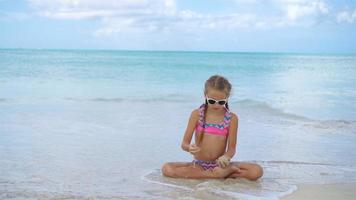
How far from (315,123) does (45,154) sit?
5.02m

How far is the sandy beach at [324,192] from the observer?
458cm

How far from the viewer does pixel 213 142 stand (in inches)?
212

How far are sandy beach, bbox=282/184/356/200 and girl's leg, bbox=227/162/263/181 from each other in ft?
1.29

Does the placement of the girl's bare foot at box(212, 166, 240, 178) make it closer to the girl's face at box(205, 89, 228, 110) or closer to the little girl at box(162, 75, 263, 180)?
the little girl at box(162, 75, 263, 180)

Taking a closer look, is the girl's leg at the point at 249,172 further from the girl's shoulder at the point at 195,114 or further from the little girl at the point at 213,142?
the girl's shoulder at the point at 195,114

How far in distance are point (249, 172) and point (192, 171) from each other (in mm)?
521

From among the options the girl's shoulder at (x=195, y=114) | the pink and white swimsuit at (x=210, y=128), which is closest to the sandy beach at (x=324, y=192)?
the pink and white swimsuit at (x=210, y=128)

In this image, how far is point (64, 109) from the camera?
35.9ft

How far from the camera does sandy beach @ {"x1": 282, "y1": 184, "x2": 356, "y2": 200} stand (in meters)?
4.58

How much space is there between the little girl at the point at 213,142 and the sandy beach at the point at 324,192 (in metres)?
0.49

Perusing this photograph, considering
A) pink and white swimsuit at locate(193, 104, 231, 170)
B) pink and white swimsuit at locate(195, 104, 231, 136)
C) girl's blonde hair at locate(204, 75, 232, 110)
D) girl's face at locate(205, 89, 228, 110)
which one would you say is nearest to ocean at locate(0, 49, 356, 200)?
pink and white swimsuit at locate(193, 104, 231, 170)

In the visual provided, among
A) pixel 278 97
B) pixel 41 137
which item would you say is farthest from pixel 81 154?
pixel 278 97

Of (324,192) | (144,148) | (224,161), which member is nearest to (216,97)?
(224,161)

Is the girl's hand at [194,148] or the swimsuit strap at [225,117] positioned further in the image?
the swimsuit strap at [225,117]
